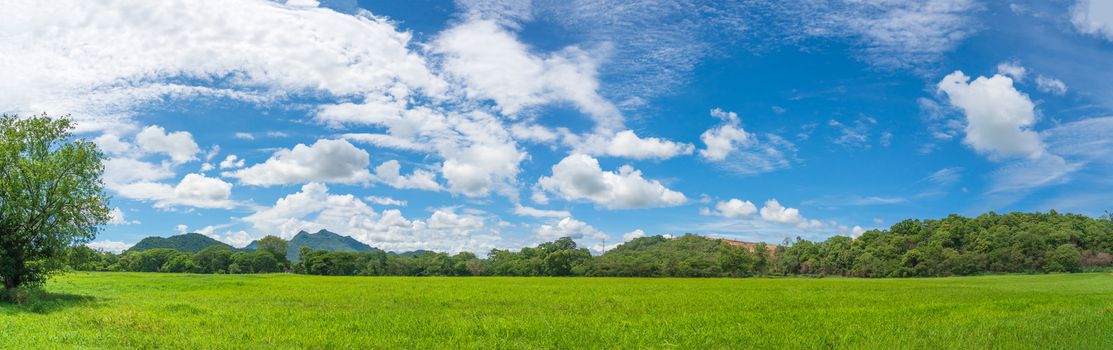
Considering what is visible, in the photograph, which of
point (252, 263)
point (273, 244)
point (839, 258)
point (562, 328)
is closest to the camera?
point (562, 328)

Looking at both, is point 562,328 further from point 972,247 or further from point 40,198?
point 972,247

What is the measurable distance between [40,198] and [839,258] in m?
137

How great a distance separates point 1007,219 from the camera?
128 meters

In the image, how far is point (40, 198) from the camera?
2927 cm

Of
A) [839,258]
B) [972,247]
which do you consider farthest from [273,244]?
[972,247]

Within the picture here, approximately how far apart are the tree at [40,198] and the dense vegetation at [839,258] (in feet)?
305

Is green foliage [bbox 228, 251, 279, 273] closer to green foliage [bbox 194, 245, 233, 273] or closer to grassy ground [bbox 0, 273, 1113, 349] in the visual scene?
green foliage [bbox 194, 245, 233, 273]

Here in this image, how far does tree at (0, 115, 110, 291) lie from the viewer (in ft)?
93.2

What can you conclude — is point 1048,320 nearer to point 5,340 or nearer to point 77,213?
point 5,340

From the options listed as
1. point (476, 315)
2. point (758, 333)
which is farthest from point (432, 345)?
point (758, 333)

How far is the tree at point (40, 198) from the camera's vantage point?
2841cm

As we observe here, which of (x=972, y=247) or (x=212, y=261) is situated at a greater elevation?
(x=972, y=247)

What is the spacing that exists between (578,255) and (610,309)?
106m

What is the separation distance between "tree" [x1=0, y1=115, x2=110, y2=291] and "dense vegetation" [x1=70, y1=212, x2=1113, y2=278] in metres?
93.1
